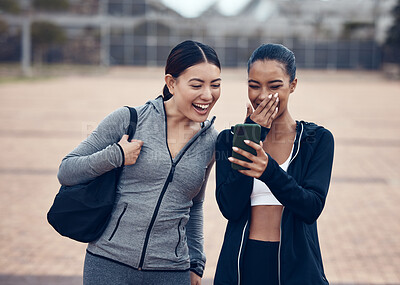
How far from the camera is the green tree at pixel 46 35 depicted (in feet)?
135

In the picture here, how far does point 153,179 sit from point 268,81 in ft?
1.97

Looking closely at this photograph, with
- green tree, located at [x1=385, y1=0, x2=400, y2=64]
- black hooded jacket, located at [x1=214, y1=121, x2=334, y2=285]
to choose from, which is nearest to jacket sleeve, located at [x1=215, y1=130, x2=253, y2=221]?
black hooded jacket, located at [x1=214, y1=121, x2=334, y2=285]

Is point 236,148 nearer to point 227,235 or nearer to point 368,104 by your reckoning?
point 227,235

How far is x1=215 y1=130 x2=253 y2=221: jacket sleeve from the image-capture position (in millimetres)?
1944

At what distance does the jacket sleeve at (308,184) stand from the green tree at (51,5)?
141 feet

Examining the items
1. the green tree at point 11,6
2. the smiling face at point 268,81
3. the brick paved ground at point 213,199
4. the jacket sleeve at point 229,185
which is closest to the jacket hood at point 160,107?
the jacket sleeve at point 229,185

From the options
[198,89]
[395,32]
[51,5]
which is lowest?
[198,89]

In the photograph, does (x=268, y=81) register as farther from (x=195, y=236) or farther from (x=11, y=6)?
(x=11, y=6)

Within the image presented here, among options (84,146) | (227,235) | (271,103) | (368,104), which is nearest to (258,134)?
(271,103)

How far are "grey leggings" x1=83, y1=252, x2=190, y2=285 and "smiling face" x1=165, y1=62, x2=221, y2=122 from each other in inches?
25.6

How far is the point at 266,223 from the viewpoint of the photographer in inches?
81.1

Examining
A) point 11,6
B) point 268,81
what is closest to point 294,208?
point 268,81

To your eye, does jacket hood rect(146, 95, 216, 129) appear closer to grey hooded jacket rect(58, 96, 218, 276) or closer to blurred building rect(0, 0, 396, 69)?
grey hooded jacket rect(58, 96, 218, 276)

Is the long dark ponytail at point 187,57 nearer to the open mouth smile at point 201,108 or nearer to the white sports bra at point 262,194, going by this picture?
the open mouth smile at point 201,108
